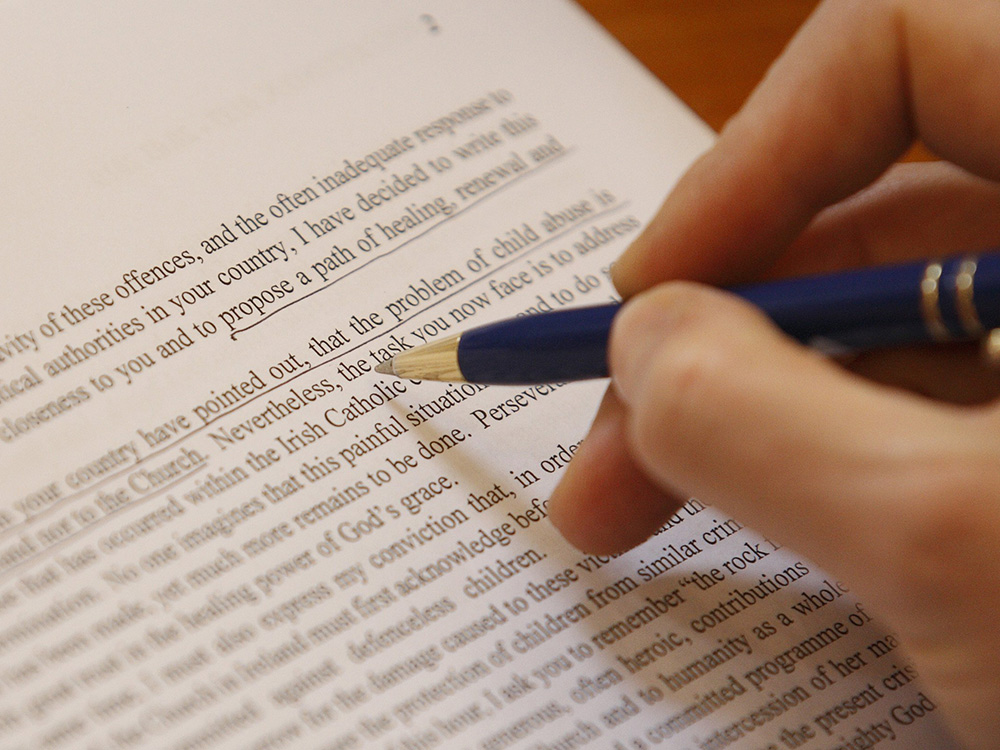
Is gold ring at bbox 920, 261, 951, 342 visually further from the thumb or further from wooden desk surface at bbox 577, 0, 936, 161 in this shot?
wooden desk surface at bbox 577, 0, 936, 161

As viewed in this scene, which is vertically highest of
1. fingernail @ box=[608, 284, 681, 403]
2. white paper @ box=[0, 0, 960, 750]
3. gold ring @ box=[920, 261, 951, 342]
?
gold ring @ box=[920, 261, 951, 342]

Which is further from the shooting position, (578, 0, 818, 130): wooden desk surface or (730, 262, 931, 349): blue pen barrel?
(578, 0, 818, 130): wooden desk surface

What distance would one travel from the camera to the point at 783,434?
0.96ft

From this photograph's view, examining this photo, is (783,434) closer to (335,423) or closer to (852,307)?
(852,307)

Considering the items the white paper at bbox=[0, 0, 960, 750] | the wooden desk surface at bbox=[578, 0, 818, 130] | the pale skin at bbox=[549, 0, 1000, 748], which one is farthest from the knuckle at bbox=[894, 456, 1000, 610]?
the wooden desk surface at bbox=[578, 0, 818, 130]

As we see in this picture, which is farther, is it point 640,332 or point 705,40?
point 705,40

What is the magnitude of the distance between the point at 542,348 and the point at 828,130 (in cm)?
17

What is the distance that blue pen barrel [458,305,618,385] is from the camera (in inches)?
15.2

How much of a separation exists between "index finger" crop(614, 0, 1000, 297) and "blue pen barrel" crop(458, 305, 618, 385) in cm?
7

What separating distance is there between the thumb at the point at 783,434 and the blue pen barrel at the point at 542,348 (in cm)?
4

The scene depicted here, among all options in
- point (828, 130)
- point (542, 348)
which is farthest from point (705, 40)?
point (542, 348)

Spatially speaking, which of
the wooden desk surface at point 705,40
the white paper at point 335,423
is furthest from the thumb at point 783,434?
the wooden desk surface at point 705,40

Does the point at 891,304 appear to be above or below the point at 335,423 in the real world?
above

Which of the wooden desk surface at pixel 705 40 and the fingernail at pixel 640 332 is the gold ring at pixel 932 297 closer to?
the fingernail at pixel 640 332
